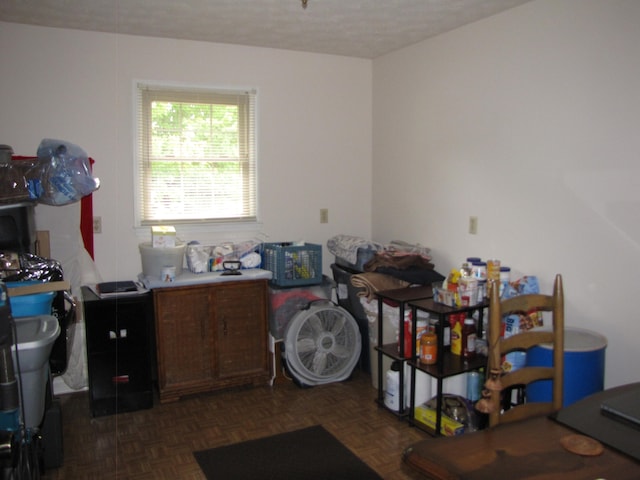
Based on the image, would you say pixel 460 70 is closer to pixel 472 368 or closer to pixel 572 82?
pixel 572 82

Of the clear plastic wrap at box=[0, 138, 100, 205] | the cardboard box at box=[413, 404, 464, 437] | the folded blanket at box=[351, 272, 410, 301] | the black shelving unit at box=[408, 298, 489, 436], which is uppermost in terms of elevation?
Answer: the clear plastic wrap at box=[0, 138, 100, 205]

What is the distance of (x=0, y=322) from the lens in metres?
1.67

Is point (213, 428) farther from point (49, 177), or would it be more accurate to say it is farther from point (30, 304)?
point (49, 177)

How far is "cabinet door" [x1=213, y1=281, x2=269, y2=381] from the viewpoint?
363 cm

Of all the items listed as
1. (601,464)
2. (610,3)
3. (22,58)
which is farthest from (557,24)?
(22,58)

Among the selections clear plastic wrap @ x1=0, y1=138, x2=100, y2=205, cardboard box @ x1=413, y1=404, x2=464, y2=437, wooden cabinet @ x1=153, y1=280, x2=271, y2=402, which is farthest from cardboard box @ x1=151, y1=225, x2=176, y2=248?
cardboard box @ x1=413, y1=404, x2=464, y2=437

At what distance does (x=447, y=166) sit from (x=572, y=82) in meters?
1.03

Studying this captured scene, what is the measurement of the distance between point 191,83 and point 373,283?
1866mm

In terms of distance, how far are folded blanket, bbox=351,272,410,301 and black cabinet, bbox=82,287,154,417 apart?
1.34m

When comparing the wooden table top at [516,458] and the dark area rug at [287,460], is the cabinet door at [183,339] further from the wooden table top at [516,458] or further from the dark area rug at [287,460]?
the wooden table top at [516,458]

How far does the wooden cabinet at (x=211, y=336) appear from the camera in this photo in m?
3.48

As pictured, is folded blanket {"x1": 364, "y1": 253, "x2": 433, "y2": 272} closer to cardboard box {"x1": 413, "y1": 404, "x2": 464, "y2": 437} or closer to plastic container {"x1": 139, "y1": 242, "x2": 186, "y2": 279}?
cardboard box {"x1": 413, "y1": 404, "x2": 464, "y2": 437}

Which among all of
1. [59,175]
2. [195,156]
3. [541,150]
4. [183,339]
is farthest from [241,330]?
[541,150]

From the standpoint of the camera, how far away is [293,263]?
3.82m
